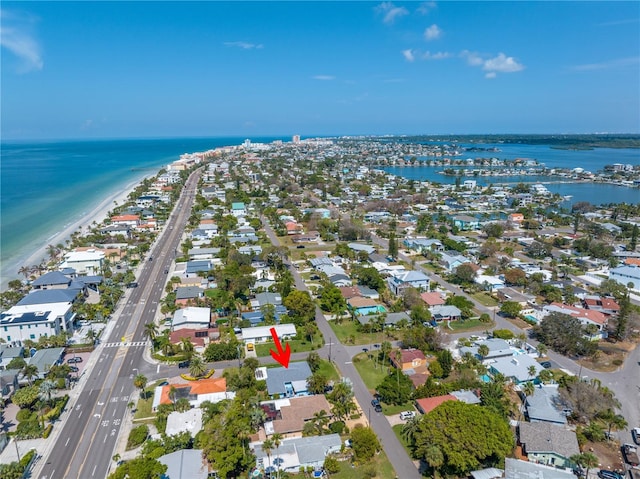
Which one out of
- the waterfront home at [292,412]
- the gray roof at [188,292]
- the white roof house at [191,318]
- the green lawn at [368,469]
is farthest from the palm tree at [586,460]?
the gray roof at [188,292]

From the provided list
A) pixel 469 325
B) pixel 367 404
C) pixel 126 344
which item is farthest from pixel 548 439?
pixel 126 344

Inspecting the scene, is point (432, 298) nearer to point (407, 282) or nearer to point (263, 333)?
point (407, 282)

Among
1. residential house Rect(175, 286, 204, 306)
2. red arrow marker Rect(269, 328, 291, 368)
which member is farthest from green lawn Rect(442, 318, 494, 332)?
residential house Rect(175, 286, 204, 306)

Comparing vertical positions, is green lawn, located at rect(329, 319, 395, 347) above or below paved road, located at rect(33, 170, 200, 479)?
→ below

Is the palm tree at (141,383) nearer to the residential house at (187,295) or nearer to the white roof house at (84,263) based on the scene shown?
the residential house at (187,295)

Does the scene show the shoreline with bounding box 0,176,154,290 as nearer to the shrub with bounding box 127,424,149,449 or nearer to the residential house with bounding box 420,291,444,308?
the shrub with bounding box 127,424,149,449
